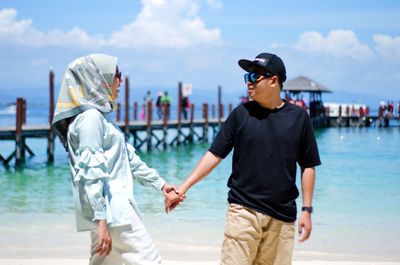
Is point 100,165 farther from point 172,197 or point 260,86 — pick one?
point 260,86

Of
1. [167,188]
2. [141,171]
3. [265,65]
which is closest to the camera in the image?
[265,65]

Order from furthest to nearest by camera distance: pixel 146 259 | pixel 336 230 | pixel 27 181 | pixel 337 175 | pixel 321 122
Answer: pixel 321 122, pixel 337 175, pixel 27 181, pixel 336 230, pixel 146 259

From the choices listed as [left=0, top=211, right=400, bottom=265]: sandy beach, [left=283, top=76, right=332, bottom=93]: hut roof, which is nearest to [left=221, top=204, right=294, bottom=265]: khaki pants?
[left=0, top=211, right=400, bottom=265]: sandy beach

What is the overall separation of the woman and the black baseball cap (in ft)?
2.16

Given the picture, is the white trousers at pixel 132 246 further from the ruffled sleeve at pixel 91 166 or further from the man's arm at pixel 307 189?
the man's arm at pixel 307 189

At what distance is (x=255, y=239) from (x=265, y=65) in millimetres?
855

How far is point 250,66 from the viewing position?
11.9 ft

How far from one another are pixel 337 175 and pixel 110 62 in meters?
21.4

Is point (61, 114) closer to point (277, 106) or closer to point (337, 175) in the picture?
point (277, 106)

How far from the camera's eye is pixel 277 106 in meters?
3.61

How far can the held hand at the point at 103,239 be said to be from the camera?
3242 millimetres

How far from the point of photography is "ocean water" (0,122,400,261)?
962 cm

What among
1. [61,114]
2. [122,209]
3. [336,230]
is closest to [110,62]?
[61,114]

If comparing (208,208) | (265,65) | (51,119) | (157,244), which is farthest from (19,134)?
(265,65)
